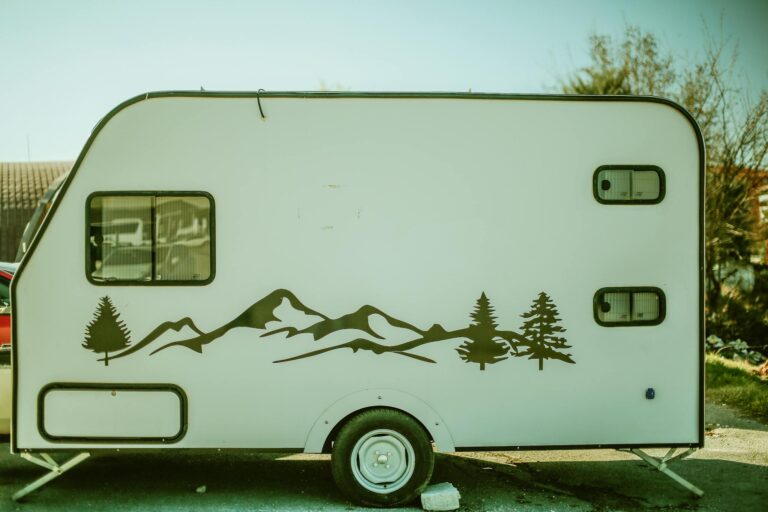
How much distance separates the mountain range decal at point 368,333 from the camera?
4793 mm

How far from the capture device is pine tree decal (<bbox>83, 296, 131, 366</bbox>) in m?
4.79

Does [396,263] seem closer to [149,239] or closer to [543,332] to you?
[543,332]

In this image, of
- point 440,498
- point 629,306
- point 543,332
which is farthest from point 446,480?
point 629,306

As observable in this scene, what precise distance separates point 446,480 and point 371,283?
1.95m

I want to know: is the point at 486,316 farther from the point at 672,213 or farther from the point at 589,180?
the point at 672,213

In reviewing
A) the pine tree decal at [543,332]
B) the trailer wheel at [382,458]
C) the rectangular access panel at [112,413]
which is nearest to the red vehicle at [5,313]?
the rectangular access panel at [112,413]

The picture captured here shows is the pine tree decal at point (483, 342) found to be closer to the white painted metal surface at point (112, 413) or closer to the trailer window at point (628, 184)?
the trailer window at point (628, 184)

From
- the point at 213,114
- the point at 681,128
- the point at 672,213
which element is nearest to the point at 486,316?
the point at 672,213

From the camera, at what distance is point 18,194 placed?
46.5ft

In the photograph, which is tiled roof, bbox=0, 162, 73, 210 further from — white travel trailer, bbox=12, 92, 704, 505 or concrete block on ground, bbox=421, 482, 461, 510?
concrete block on ground, bbox=421, 482, 461, 510

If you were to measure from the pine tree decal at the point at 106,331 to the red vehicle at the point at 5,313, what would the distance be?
1.11m

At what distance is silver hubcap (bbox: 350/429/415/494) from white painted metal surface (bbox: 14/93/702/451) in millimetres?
246

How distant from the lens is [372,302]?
487cm

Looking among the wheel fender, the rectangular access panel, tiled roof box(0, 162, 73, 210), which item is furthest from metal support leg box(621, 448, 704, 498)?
tiled roof box(0, 162, 73, 210)
